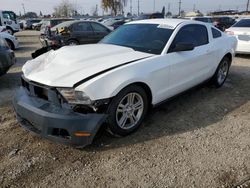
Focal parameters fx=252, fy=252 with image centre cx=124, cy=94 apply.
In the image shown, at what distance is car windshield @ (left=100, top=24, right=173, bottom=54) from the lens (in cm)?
388

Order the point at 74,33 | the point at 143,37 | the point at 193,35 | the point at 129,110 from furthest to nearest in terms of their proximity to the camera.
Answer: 1. the point at 74,33
2. the point at 193,35
3. the point at 143,37
4. the point at 129,110

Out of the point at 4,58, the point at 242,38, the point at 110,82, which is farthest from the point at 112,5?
the point at 110,82

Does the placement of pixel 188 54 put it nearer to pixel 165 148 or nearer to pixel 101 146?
pixel 165 148

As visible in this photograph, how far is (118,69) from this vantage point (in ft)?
10.2

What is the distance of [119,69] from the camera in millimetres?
3115

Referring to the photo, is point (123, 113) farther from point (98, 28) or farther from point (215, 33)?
point (98, 28)

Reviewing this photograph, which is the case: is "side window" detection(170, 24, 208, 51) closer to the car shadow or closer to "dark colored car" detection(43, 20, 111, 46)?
the car shadow

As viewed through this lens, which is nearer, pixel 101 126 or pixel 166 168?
pixel 166 168

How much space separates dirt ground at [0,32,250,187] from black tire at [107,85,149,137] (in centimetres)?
12

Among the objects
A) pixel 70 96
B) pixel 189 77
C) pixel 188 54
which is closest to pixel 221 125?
pixel 189 77

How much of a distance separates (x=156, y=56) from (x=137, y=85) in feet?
1.87

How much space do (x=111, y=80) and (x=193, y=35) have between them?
2.27 meters

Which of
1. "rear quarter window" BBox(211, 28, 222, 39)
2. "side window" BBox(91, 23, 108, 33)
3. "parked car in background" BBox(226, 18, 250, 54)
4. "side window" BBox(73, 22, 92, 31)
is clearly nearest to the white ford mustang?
"rear quarter window" BBox(211, 28, 222, 39)

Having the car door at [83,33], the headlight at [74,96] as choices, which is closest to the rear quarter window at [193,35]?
the headlight at [74,96]
